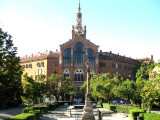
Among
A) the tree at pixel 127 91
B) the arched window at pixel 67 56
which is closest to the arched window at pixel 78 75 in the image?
the arched window at pixel 67 56

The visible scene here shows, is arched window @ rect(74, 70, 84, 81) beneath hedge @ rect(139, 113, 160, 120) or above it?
above

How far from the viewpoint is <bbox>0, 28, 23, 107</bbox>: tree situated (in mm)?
18469

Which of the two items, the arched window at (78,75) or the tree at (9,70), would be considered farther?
the arched window at (78,75)

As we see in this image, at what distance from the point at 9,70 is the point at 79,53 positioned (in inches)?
1742

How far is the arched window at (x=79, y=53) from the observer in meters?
62.7

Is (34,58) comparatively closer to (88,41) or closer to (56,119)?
(88,41)

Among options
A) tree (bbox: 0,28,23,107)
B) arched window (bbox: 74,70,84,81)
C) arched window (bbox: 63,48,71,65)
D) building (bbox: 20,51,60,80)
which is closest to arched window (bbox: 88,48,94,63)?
arched window (bbox: 74,70,84,81)

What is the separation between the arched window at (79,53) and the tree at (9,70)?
140 feet

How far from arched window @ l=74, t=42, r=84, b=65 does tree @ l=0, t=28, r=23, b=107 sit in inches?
1679

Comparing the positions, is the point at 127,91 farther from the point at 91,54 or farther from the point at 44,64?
the point at 44,64

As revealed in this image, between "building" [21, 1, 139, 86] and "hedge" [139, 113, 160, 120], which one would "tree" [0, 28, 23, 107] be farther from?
"building" [21, 1, 139, 86]

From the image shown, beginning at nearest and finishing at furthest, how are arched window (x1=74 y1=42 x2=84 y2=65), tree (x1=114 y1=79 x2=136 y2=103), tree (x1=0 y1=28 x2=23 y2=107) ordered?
tree (x1=0 y1=28 x2=23 y2=107) < tree (x1=114 y1=79 x2=136 y2=103) < arched window (x1=74 y1=42 x2=84 y2=65)

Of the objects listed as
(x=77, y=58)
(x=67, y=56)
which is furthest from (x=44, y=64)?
(x=77, y=58)

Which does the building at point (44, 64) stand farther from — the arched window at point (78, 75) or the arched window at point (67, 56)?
the arched window at point (78, 75)
